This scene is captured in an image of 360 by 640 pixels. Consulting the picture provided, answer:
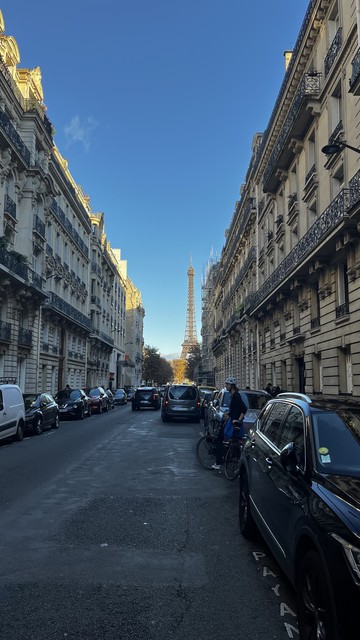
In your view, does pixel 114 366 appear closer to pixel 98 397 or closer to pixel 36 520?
pixel 98 397

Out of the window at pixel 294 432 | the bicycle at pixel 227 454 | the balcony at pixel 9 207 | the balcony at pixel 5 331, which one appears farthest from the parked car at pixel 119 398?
the window at pixel 294 432

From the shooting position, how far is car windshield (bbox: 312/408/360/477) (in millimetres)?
3617

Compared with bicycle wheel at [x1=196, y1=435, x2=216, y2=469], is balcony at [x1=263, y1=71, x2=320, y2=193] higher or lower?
higher

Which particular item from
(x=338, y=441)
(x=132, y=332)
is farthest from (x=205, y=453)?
(x=132, y=332)

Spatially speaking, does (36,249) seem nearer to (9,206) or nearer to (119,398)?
(9,206)

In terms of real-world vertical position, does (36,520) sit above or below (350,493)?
below

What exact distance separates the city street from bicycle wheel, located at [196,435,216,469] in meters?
0.94

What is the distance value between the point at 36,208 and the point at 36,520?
29868 mm

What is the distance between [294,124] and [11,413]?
16568 mm

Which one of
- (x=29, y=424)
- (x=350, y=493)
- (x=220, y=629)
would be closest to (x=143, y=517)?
(x=220, y=629)

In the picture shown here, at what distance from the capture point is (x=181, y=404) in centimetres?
2330

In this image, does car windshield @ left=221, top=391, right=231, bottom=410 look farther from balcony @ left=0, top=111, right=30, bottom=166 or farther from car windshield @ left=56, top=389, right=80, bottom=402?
balcony @ left=0, top=111, right=30, bottom=166

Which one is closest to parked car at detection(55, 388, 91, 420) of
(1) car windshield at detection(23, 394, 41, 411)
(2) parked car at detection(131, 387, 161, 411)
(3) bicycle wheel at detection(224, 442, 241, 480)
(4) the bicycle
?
(1) car windshield at detection(23, 394, 41, 411)

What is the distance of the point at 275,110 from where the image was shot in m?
27.2
